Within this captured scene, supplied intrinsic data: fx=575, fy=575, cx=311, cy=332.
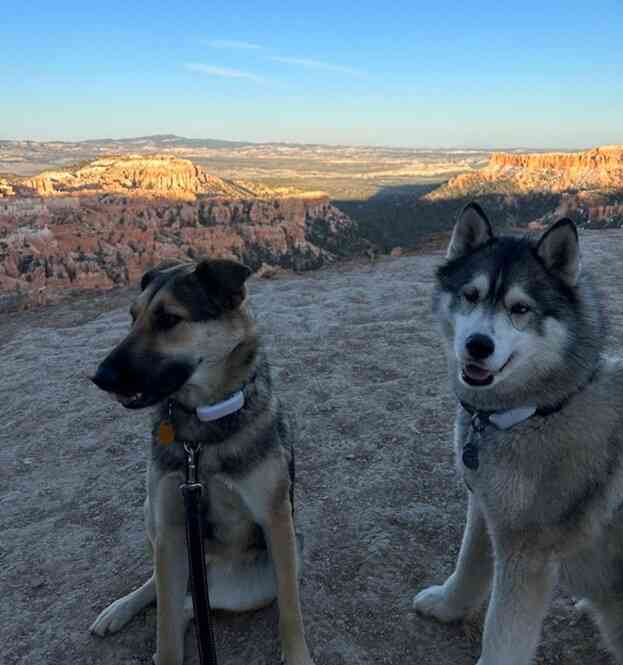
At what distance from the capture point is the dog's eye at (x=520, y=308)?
8.45 ft

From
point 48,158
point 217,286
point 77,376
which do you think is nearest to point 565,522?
point 217,286

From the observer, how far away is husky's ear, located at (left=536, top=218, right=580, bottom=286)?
2.56 m

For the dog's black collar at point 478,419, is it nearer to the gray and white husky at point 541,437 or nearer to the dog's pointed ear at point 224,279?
the gray and white husky at point 541,437

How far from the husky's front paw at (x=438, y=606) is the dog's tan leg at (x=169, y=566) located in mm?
1344

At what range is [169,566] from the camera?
9.03ft

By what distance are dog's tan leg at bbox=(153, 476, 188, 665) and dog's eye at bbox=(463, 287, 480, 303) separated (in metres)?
1.63

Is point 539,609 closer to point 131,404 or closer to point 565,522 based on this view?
point 565,522

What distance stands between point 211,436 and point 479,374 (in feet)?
4.17

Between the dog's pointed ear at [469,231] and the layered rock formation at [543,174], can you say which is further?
the layered rock formation at [543,174]

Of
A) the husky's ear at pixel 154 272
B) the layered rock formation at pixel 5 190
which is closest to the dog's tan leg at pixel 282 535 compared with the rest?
the husky's ear at pixel 154 272

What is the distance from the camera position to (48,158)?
119 metres

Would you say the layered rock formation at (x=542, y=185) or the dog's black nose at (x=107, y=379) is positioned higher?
the dog's black nose at (x=107, y=379)

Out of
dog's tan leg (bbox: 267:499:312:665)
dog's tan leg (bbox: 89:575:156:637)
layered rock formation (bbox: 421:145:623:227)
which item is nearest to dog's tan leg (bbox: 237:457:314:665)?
dog's tan leg (bbox: 267:499:312:665)

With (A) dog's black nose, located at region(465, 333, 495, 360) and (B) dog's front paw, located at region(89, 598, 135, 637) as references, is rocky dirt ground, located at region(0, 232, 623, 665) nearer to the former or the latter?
(B) dog's front paw, located at region(89, 598, 135, 637)
